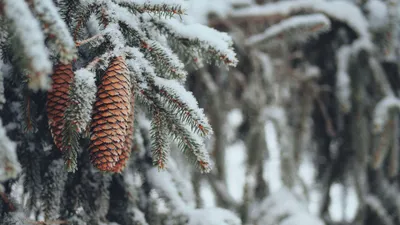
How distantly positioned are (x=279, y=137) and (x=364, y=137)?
1.78 ft

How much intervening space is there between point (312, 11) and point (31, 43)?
1.96 meters

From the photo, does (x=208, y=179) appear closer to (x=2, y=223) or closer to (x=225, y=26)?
(x=225, y=26)

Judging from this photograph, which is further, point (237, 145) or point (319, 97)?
point (237, 145)

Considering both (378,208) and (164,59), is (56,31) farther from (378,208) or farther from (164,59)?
(378,208)

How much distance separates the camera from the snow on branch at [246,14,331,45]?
6.37 ft

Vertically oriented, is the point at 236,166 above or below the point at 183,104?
above

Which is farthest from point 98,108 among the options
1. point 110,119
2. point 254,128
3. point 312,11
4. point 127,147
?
point 312,11

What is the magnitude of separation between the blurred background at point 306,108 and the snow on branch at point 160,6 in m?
1.15

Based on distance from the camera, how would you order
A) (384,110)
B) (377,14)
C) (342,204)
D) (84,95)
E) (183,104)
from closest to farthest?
(84,95), (183,104), (384,110), (377,14), (342,204)

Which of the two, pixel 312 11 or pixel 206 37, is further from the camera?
pixel 312 11

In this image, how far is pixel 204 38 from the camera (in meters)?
1.01

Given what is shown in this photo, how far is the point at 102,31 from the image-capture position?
902mm

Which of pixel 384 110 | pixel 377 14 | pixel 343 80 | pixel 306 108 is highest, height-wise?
pixel 377 14

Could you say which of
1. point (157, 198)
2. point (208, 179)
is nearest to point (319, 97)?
point (208, 179)
